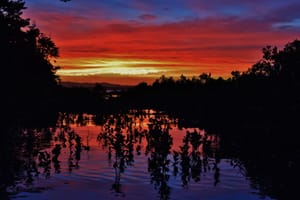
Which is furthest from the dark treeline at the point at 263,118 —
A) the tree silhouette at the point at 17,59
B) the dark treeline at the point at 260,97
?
the tree silhouette at the point at 17,59

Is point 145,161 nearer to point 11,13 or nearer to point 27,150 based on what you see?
point 27,150

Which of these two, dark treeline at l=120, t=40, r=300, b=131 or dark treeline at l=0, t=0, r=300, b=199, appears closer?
dark treeline at l=0, t=0, r=300, b=199

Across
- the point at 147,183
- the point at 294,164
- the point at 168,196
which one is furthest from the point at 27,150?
the point at 294,164

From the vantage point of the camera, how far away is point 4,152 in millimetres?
24062

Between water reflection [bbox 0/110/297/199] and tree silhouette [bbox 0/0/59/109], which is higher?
tree silhouette [bbox 0/0/59/109]

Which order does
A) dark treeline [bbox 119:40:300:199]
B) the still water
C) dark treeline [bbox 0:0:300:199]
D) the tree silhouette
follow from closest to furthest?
the still water
dark treeline [bbox 119:40:300:199]
dark treeline [bbox 0:0:300:199]
the tree silhouette

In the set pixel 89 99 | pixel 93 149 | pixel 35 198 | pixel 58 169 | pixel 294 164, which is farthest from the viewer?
pixel 89 99

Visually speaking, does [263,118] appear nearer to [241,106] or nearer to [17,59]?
[241,106]

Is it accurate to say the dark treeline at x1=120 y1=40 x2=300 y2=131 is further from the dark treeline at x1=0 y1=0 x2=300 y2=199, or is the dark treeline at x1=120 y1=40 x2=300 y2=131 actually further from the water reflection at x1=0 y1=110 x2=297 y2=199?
the water reflection at x1=0 y1=110 x2=297 y2=199

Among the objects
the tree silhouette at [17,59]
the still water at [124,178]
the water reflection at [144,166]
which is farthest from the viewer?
the tree silhouette at [17,59]

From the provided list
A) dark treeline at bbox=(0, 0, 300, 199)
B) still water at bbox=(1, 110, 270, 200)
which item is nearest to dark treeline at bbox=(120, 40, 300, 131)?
dark treeline at bbox=(0, 0, 300, 199)

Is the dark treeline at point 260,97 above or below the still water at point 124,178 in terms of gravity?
above

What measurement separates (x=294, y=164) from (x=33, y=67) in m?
33.8

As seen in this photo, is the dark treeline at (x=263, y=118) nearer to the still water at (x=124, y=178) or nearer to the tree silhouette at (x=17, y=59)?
the still water at (x=124, y=178)
